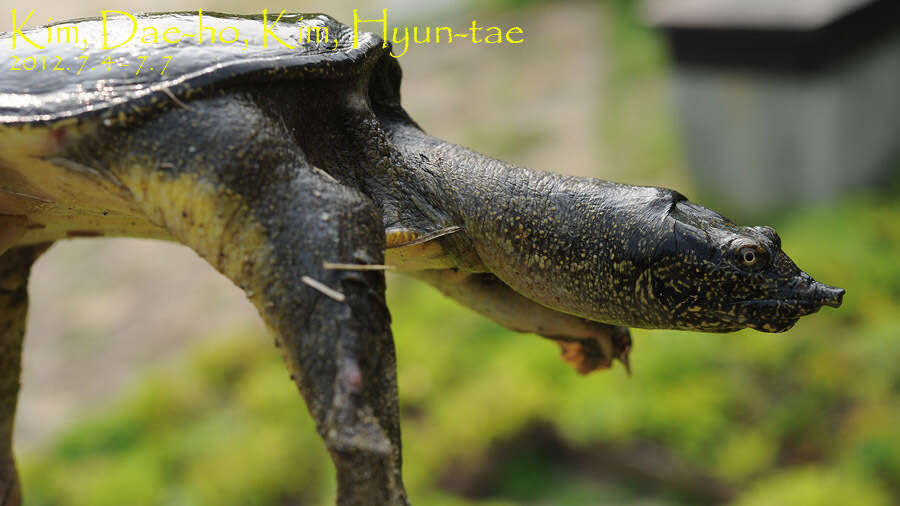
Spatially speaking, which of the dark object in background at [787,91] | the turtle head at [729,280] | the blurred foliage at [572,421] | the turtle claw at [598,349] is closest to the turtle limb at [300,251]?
the turtle head at [729,280]

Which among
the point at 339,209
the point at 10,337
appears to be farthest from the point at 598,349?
the point at 10,337

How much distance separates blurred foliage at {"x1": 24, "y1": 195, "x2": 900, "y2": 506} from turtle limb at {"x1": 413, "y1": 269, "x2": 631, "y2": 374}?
5.46 ft

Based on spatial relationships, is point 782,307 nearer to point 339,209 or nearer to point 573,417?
point 339,209

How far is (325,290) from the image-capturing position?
101 centimetres

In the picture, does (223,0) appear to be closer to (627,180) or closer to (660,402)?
(627,180)

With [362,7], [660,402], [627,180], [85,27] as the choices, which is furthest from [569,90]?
[85,27]

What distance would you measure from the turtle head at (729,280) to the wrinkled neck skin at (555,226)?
2 cm

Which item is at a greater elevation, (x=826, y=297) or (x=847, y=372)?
(x=826, y=297)

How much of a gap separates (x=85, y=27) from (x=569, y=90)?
5473mm

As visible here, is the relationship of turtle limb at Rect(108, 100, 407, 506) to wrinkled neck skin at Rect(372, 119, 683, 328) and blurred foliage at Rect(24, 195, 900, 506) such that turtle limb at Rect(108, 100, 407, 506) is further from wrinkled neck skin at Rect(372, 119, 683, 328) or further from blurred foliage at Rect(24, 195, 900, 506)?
blurred foliage at Rect(24, 195, 900, 506)

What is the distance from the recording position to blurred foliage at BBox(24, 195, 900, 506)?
315 centimetres

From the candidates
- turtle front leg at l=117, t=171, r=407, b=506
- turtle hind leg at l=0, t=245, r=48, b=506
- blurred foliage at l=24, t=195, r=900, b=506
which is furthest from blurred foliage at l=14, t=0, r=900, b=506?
turtle front leg at l=117, t=171, r=407, b=506

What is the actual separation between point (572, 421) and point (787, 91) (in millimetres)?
2062

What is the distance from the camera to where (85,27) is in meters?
1.24
